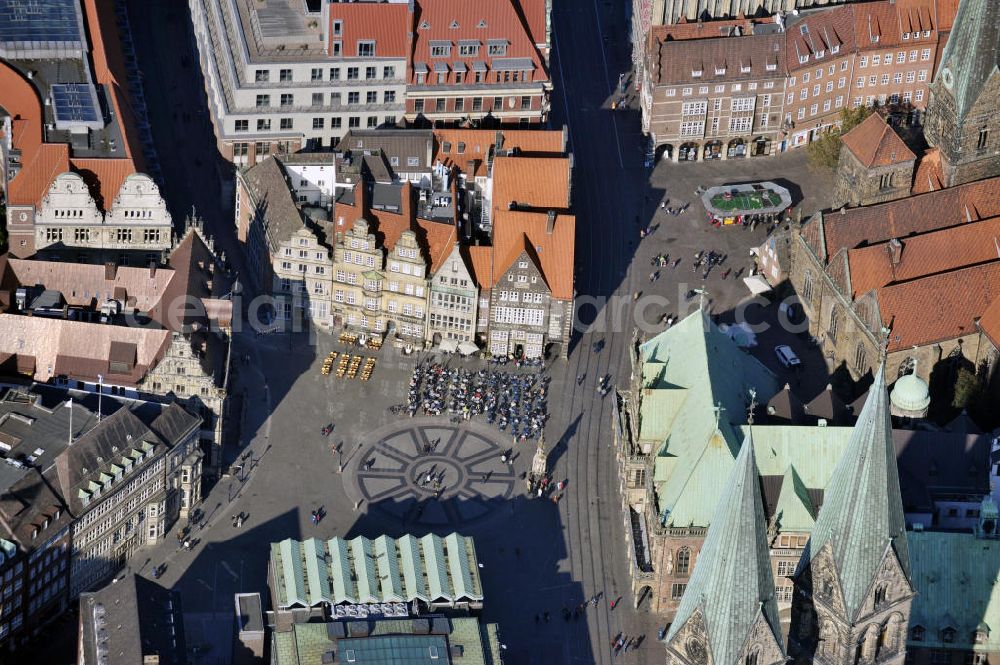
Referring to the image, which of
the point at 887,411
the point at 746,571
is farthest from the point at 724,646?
the point at 887,411

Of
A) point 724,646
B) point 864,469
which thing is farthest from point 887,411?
point 724,646

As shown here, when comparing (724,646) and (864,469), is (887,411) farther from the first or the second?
(724,646)

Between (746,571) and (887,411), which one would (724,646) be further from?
(887,411)

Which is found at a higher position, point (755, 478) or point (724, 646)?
point (755, 478)

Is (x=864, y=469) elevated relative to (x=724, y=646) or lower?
elevated
